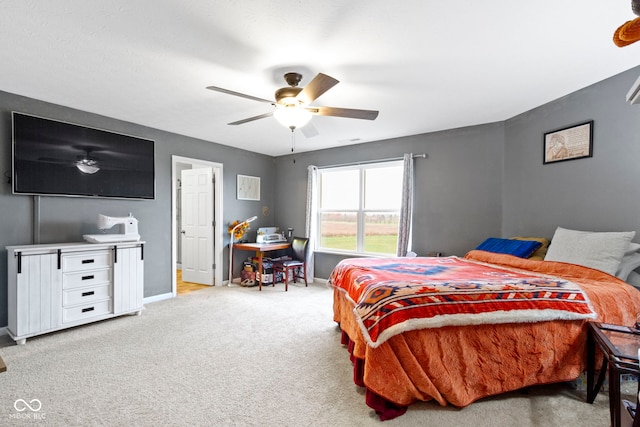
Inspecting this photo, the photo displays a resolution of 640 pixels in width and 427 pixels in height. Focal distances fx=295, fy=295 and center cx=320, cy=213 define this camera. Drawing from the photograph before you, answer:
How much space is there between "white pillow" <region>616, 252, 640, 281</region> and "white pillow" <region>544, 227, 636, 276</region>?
69 millimetres

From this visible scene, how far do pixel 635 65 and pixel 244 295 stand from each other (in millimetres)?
4925

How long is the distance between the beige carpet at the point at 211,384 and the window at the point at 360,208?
1.96 meters

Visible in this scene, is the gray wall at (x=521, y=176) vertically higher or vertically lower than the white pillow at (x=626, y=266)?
higher

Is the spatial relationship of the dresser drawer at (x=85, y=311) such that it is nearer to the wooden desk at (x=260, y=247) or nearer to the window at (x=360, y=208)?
the wooden desk at (x=260, y=247)

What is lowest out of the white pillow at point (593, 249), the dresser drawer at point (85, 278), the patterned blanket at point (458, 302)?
the dresser drawer at point (85, 278)

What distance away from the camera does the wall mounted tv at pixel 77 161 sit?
3059 millimetres

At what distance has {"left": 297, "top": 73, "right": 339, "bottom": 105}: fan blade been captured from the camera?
6.50 ft

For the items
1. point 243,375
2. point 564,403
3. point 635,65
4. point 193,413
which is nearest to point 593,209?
point 635,65

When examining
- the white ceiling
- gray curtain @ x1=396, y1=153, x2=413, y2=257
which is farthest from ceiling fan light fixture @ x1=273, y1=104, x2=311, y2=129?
gray curtain @ x1=396, y1=153, x2=413, y2=257

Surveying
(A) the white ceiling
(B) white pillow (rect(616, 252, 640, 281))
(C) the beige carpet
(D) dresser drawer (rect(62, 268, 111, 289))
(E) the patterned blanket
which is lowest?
(C) the beige carpet

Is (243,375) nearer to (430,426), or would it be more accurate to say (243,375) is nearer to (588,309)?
(430,426)
